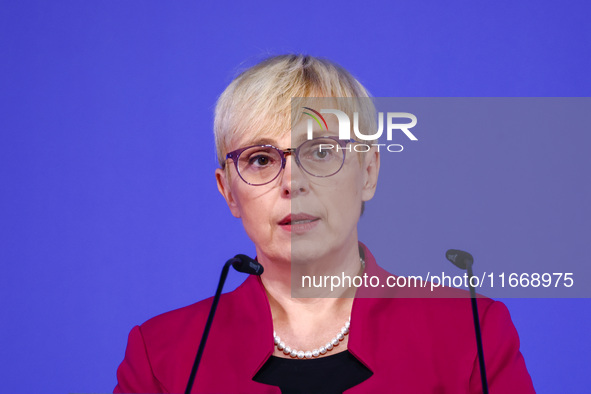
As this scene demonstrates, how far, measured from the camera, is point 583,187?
1.55 metres

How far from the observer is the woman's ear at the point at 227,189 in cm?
162

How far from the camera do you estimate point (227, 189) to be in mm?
1645

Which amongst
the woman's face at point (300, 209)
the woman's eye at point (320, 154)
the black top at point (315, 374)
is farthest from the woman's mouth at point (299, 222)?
the black top at point (315, 374)

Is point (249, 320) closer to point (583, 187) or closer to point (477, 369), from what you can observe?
point (477, 369)

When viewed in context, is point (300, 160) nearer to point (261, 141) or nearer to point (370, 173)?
point (261, 141)

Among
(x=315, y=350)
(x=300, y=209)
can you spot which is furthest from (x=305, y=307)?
(x=300, y=209)

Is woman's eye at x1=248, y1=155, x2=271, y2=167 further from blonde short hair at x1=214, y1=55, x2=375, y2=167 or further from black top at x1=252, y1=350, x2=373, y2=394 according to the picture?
black top at x1=252, y1=350, x2=373, y2=394

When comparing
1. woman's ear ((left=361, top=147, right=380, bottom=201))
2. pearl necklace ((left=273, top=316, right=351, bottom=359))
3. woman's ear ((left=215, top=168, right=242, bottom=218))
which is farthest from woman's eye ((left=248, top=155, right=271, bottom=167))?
pearl necklace ((left=273, top=316, right=351, bottom=359))

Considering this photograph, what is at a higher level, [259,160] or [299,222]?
[259,160]

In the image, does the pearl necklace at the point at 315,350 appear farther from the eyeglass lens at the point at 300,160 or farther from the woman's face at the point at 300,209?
the eyeglass lens at the point at 300,160

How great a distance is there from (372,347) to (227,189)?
484 millimetres

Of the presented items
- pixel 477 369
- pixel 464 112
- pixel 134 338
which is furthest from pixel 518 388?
pixel 134 338

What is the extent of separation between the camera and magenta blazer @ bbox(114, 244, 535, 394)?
4.59ft

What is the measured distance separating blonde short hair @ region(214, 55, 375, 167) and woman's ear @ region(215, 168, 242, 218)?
3 cm
